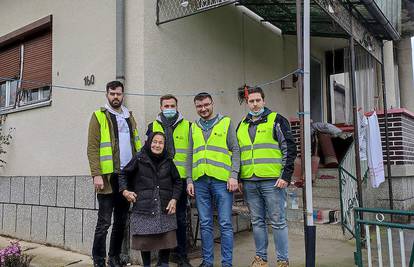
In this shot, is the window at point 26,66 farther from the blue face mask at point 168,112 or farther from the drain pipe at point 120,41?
the blue face mask at point 168,112

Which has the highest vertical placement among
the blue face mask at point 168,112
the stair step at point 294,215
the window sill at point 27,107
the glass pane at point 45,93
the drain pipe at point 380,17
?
the drain pipe at point 380,17

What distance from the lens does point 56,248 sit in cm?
555

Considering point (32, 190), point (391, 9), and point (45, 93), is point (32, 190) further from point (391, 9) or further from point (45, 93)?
point (391, 9)

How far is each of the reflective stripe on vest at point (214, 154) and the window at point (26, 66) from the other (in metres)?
2.93

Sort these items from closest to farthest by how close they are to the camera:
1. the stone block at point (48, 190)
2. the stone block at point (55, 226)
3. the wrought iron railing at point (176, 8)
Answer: the wrought iron railing at point (176, 8) → the stone block at point (55, 226) → the stone block at point (48, 190)

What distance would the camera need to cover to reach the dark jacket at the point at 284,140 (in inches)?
147

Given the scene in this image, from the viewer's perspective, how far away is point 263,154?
3852 mm

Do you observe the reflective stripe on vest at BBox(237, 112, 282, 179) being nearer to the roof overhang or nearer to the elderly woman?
the elderly woman

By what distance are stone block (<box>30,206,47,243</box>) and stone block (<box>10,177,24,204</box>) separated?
17.3 inches

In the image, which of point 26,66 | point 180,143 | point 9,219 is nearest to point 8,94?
point 26,66

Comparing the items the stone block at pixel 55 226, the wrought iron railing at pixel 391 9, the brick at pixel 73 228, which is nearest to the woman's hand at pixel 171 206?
the brick at pixel 73 228

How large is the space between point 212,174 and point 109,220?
1.14 meters

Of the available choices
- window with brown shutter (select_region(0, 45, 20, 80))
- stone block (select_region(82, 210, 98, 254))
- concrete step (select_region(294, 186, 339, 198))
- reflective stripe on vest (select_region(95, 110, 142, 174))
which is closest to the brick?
stone block (select_region(82, 210, 98, 254))

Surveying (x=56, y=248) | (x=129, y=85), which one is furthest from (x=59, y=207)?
(x=129, y=85)
